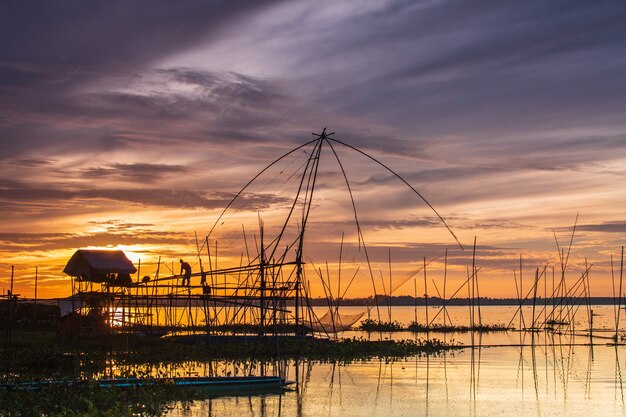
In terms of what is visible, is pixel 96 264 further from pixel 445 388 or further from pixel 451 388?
pixel 451 388

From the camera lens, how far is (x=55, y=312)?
1663 inches

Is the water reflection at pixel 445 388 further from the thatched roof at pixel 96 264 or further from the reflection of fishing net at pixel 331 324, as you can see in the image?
the thatched roof at pixel 96 264

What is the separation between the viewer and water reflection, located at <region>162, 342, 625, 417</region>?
702 inches

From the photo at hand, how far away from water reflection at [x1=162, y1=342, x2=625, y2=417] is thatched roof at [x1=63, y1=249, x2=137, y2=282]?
9.69 metres

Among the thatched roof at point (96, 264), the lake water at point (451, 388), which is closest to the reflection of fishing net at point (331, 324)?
the lake water at point (451, 388)

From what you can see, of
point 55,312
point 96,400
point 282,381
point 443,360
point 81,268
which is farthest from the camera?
point 55,312

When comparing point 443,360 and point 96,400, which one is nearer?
point 96,400

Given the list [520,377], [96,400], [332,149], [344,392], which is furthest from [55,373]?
[520,377]

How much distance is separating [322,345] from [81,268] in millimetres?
11558

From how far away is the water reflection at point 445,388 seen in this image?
17828 millimetres

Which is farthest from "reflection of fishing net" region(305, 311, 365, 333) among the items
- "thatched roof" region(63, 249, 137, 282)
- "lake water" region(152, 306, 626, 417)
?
"thatched roof" region(63, 249, 137, 282)

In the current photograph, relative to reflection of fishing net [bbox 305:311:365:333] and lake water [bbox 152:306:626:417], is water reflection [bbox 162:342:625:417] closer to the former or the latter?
lake water [bbox 152:306:626:417]

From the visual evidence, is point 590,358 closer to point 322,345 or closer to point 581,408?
point 322,345

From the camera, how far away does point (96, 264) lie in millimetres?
33750
